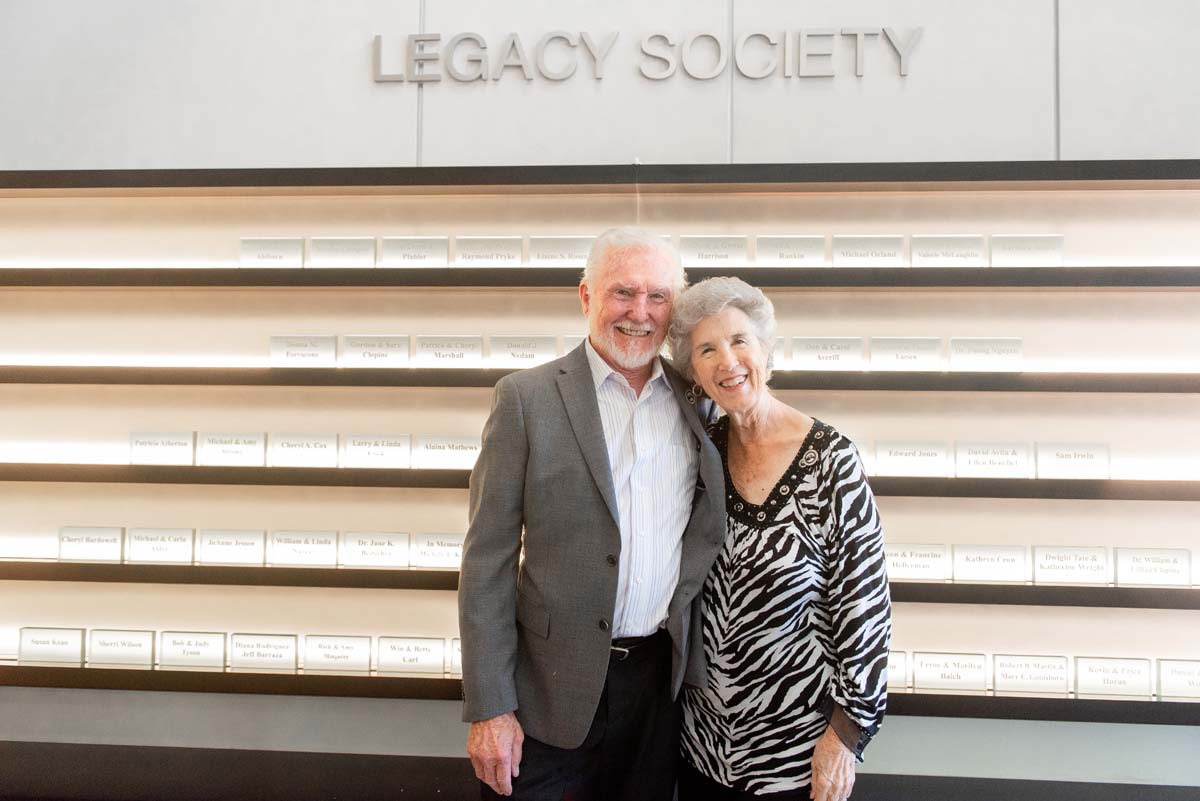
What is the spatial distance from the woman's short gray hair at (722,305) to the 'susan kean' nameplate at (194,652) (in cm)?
202

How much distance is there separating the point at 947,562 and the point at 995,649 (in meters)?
0.43

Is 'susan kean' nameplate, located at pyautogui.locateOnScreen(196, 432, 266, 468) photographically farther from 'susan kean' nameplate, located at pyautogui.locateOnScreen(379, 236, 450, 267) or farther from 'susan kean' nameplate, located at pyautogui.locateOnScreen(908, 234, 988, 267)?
'susan kean' nameplate, located at pyautogui.locateOnScreen(908, 234, 988, 267)

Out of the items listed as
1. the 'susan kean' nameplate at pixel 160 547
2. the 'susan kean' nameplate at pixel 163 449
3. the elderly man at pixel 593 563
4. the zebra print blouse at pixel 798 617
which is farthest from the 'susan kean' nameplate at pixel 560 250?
the 'susan kean' nameplate at pixel 160 547

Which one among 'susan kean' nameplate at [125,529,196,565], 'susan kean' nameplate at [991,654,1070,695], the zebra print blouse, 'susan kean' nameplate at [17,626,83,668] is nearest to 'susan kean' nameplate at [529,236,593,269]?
the zebra print blouse

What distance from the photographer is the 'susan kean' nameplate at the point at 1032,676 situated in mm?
2357

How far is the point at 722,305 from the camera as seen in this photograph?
153 centimetres

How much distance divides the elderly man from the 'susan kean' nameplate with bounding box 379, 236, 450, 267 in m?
1.06

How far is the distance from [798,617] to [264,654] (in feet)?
6.26

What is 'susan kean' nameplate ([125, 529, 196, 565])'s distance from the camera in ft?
8.26

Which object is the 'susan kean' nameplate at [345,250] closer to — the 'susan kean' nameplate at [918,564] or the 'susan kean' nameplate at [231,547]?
the 'susan kean' nameplate at [231,547]

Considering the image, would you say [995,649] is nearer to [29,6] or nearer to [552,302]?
[552,302]

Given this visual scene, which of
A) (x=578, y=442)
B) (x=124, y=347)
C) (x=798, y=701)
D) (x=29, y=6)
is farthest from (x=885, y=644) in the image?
(x=29, y=6)

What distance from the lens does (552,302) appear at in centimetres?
265

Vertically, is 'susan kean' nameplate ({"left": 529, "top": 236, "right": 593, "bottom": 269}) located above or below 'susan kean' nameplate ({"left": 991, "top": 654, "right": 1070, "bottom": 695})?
above
